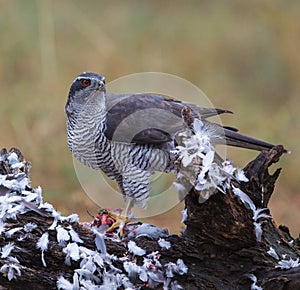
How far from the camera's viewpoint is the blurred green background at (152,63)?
624cm

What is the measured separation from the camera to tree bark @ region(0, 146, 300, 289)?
267 cm

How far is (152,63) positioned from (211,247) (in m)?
5.25

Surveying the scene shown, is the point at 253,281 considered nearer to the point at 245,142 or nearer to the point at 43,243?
the point at 43,243

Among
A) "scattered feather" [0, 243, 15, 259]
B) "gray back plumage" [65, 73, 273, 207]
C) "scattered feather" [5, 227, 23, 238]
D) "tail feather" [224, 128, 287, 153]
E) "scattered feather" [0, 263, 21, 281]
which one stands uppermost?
"tail feather" [224, 128, 287, 153]

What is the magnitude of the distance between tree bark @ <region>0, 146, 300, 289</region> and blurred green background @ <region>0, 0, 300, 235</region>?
256cm

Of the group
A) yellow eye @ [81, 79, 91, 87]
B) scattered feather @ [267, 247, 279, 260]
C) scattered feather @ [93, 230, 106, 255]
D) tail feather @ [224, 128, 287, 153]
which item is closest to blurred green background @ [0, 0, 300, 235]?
tail feather @ [224, 128, 287, 153]

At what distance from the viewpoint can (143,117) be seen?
11.9 ft

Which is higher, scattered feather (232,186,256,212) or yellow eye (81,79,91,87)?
yellow eye (81,79,91,87)

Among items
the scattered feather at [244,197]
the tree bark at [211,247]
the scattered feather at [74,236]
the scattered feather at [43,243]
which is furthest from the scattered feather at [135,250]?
the scattered feather at [244,197]

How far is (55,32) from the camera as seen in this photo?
9094 mm

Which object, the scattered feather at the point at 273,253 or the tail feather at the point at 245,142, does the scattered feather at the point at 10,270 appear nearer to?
the scattered feather at the point at 273,253

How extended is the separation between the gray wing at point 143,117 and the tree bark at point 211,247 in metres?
0.74

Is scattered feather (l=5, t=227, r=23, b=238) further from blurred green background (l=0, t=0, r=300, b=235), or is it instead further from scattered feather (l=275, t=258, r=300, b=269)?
blurred green background (l=0, t=0, r=300, b=235)

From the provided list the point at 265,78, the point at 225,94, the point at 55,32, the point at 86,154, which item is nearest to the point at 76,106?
the point at 86,154
